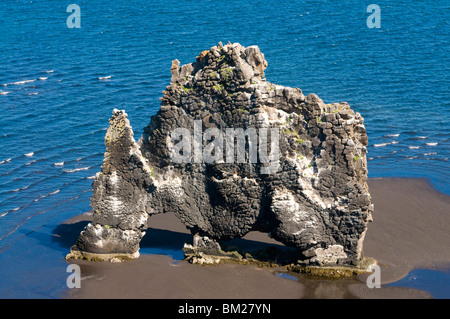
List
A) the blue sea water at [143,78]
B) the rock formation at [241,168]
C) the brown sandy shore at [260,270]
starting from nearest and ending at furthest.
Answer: the rock formation at [241,168] < the brown sandy shore at [260,270] < the blue sea water at [143,78]

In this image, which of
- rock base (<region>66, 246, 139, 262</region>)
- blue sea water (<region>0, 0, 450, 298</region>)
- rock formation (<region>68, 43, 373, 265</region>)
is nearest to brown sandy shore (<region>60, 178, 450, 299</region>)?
rock base (<region>66, 246, 139, 262</region>)

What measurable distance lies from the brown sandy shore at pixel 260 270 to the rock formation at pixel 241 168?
1.49 metres

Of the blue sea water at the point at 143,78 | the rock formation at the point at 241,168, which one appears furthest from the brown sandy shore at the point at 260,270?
the blue sea water at the point at 143,78

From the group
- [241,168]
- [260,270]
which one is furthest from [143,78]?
[260,270]

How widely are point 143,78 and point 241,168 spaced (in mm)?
34130

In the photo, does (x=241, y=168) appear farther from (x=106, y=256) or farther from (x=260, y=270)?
(x=106, y=256)

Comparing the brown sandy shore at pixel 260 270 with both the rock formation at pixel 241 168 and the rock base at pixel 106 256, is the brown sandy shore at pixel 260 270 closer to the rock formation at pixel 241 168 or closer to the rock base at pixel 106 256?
the rock base at pixel 106 256

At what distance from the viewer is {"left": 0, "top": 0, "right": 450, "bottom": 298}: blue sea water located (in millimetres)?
44375

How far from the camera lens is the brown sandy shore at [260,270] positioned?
31.6 metres

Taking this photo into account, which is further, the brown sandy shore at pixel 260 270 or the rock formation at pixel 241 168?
the brown sandy shore at pixel 260 270

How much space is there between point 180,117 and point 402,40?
4472 cm

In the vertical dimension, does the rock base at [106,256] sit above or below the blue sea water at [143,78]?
below

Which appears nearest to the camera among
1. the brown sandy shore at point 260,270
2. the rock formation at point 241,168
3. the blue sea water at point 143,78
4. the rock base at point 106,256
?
the rock formation at point 241,168

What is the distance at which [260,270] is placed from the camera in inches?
1309
